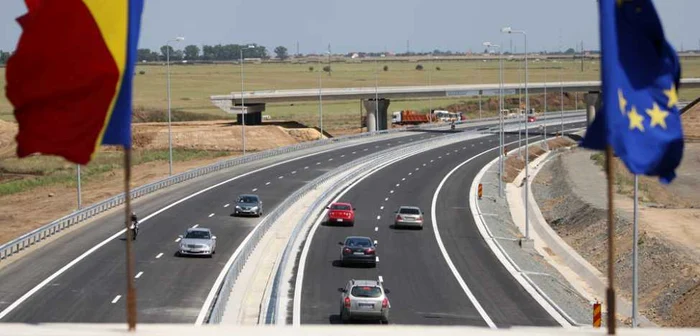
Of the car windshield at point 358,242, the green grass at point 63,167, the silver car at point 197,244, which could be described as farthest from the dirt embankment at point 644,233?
the green grass at point 63,167

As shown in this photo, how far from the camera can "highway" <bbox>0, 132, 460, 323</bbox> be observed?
3888 centimetres

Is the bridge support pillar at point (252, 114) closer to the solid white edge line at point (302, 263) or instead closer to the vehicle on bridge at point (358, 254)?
the solid white edge line at point (302, 263)

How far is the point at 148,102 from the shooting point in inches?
7594

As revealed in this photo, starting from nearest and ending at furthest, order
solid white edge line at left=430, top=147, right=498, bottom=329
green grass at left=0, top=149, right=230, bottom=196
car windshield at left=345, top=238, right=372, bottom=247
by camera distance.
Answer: solid white edge line at left=430, top=147, right=498, bottom=329, car windshield at left=345, top=238, right=372, bottom=247, green grass at left=0, top=149, right=230, bottom=196

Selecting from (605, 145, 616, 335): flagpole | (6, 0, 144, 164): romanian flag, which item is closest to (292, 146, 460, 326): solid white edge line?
(605, 145, 616, 335): flagpole

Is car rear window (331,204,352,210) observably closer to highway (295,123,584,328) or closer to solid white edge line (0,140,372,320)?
highway (295,123,584,328)

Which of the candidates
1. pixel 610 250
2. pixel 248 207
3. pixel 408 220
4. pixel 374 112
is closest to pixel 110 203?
pixel 248 207

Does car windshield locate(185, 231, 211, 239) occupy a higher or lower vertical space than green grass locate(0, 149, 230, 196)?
lower

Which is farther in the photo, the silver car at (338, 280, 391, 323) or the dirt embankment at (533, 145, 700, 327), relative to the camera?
the dirt embankment at (533, 145, 700, 327)

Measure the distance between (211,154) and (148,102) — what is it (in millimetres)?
76413

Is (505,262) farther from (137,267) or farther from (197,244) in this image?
(137,267)

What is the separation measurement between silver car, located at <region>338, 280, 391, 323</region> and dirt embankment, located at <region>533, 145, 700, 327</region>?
1233cm

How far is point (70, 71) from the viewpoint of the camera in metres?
12.9

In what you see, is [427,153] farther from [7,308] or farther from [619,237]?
[7,308]
